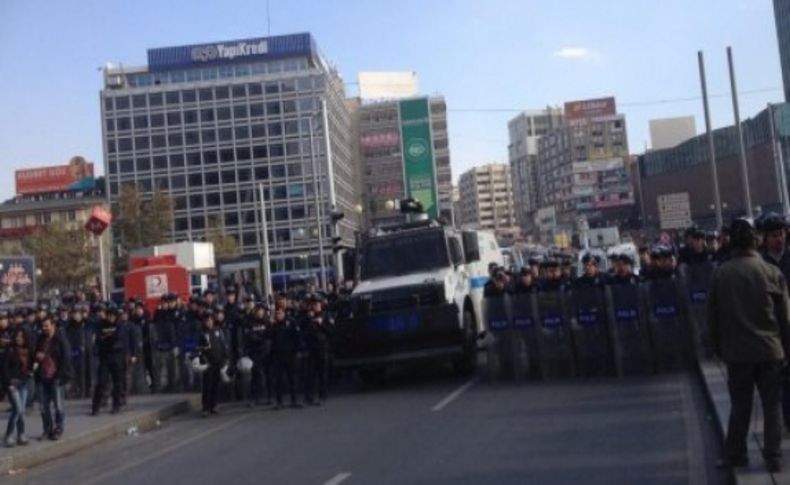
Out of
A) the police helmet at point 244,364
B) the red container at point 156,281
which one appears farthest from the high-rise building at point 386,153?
the police helmet at point 244,364

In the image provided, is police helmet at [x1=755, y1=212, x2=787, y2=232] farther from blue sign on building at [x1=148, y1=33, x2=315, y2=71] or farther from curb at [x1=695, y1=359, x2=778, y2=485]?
blue sign on building at [x1=148, y1=33, x2=315, y2=71]

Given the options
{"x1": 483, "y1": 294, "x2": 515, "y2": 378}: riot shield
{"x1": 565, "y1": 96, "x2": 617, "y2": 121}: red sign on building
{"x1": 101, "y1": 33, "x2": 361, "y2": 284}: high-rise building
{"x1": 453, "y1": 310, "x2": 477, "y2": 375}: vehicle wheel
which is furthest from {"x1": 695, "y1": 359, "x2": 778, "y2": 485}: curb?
{"x1": 565, "y1": 96, "x2": 617, "y2": 121}: red sign on building

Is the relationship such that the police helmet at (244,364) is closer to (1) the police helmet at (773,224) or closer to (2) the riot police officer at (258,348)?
(2) the riot police officer at (258,348)

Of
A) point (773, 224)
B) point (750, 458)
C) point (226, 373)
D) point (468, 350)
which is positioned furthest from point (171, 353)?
point (750, 458)

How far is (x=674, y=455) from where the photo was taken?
9.36m

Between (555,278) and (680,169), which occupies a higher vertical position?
(680,169)

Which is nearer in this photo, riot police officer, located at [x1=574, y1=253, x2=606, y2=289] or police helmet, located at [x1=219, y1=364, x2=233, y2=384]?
riot police officer, located at [x1=574, y1=253, x2=606, y2=289]

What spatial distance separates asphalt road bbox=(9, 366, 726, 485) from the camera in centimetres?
924

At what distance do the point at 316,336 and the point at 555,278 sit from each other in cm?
419

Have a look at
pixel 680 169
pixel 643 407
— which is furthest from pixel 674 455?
pixel 680 169

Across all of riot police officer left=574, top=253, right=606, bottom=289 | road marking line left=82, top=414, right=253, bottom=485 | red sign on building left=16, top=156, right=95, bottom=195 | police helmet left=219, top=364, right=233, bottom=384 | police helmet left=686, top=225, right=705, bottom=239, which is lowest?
road marking line left=82, top=414, right=253, bottom=485

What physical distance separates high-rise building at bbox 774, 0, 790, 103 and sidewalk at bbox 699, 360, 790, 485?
320 ft

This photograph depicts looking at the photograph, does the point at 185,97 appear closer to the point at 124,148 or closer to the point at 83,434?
the point at 124,148

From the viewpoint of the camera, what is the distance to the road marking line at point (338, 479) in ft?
30.8
